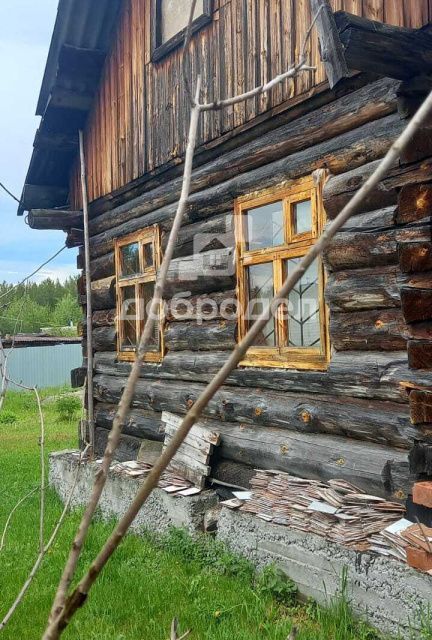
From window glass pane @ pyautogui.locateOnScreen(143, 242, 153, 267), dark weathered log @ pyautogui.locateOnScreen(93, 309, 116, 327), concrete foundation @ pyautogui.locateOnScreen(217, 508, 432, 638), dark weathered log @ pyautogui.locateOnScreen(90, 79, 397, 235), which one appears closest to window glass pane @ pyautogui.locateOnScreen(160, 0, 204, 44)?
dark weathered log @ pyautogui.locateOnScreen(90, 79, 397, 235)

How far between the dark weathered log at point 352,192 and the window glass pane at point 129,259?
340 cm

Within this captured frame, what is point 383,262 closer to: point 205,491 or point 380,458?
point 380,458

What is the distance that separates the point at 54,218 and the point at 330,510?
6000 mm

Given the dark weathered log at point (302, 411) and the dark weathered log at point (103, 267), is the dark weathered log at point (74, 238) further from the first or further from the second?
the dark weathered log at point (302, 411)

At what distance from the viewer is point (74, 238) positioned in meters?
9.05

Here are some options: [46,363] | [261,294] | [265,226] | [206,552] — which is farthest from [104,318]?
[46,363]

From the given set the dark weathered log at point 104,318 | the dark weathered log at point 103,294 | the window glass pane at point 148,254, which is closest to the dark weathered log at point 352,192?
the window glass pane at point 148,254

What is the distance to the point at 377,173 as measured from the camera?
0.78 m

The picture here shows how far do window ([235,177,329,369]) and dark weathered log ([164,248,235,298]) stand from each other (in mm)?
175

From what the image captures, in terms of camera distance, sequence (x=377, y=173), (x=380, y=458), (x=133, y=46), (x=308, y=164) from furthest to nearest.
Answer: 1. (x=133, y=46)
2. (x=308, y=164)
3. (x=380, y=458)
4. (x=377, y=173)

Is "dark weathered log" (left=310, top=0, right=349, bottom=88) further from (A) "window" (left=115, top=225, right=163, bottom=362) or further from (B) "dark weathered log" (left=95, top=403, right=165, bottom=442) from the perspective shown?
(B) "dark weathered log" (left=95, top=403, right=165, bottom=442)

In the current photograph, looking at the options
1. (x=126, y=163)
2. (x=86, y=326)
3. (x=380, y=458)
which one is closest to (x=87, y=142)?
(x=126, y=163)

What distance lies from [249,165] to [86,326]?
13.0 feet

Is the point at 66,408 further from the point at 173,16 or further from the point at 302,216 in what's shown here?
the point at 302,216
